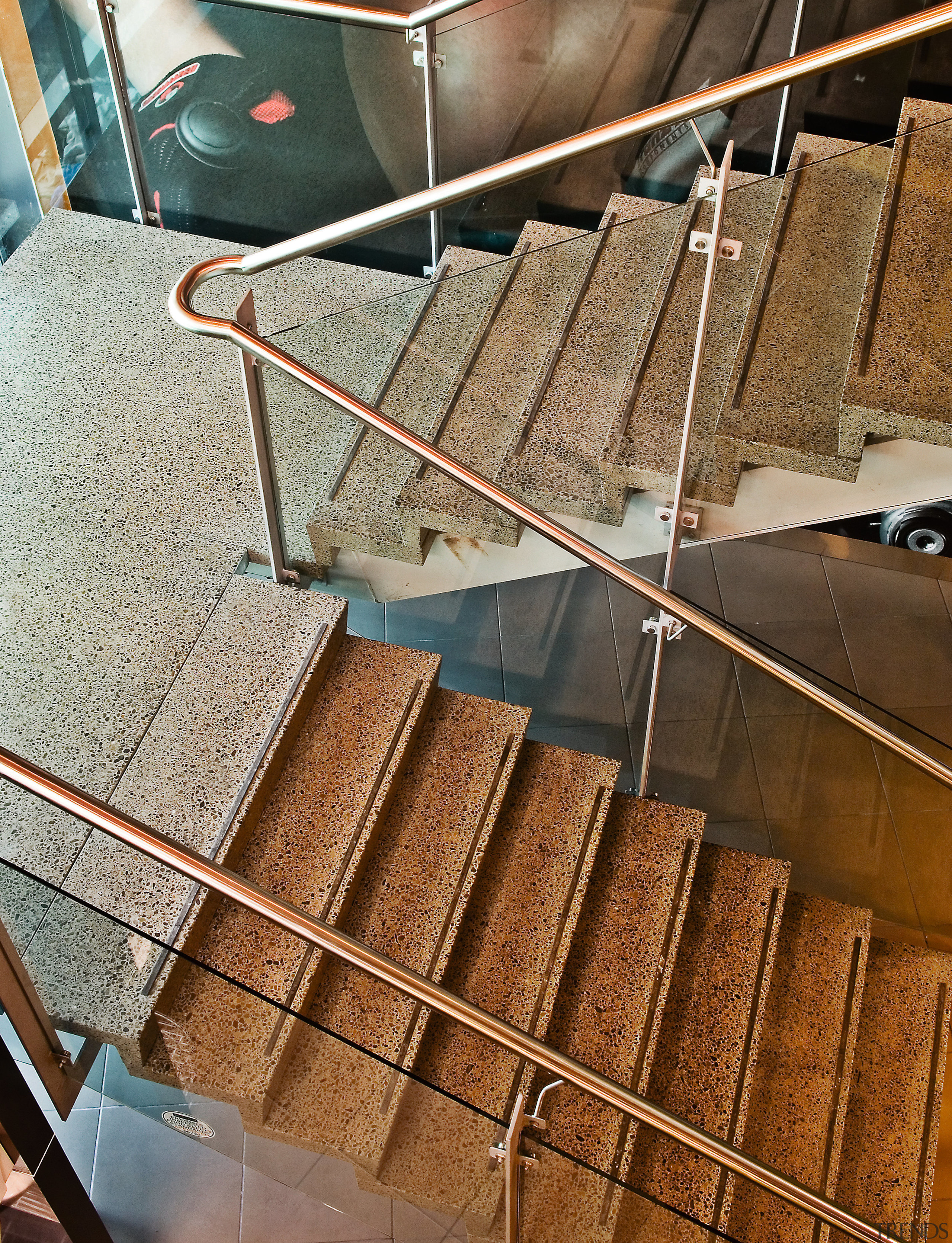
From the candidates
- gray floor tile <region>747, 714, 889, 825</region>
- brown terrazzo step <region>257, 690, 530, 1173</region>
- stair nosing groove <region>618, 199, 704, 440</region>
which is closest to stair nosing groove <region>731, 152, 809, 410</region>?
stair nosing groove <region>618, 199, 704, 440</region>

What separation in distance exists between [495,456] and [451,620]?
191 cm

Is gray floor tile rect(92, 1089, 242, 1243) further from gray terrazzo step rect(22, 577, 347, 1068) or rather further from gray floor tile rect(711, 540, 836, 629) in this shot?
gray floor tile rect(711, 540, 836, 629)

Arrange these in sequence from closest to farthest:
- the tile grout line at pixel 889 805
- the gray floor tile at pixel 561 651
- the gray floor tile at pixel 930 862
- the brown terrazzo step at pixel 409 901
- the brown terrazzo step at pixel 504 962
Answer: the brown terrazzo step at pixel 504 962, the brown terrazzo step at pixel 409 901, the tile grout line at pixel 889 805, the gray floor tile at pixel 930 862, the gray floor tile at pixel 561 651

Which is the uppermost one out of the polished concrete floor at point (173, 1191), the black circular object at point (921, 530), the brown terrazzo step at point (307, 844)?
the brown terrazzo step at point (307, 844)

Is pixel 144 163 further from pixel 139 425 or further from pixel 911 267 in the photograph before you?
pixel 911 267

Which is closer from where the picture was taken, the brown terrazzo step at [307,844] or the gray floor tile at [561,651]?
the brown terrazzo step at [307,844]

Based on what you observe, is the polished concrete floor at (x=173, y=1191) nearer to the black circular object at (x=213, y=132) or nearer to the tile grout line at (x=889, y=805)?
the tile grout line at (x=889, y=805)

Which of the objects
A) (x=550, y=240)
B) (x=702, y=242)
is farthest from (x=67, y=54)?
(x=702, y=242)

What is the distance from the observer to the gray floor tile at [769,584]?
3062 mm

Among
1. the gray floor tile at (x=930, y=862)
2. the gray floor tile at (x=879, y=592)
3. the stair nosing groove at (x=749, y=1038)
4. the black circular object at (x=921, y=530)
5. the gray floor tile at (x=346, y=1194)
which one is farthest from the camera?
the black circular object at (x=921, y=530)

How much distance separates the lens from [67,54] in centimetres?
336

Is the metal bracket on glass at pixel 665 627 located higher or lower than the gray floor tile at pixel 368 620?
higher

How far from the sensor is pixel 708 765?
318cm

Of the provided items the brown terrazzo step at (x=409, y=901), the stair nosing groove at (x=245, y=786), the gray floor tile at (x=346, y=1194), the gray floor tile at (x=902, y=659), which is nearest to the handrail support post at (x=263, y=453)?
the stair nosing groove at (x=245, y=786)
